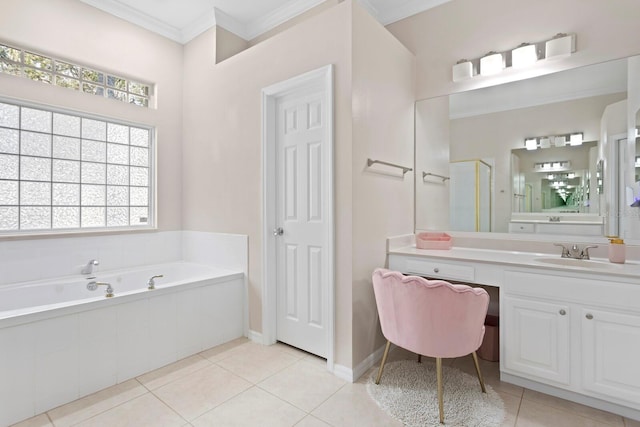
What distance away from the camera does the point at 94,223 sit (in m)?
3.16

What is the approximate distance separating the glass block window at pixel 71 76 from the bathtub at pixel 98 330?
1716 mm

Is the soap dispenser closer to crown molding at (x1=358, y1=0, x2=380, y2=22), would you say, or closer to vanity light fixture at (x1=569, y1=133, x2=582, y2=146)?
vanity light fixture at (x1=569, y1=133, x2=582, y2=146)

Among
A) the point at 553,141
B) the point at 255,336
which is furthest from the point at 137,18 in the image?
the point at 553,141

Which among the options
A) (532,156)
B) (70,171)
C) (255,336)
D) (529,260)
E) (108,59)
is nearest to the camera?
(529,260)

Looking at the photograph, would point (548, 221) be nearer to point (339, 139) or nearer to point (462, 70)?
point (462, 70)

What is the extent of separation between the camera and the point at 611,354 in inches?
69.1

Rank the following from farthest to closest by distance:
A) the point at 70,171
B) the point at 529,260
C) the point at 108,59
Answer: the point at 108,59 → the point at 70,171 → the point at 529,260

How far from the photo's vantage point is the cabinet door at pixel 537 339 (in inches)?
74.3

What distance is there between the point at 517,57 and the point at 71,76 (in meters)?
3.74

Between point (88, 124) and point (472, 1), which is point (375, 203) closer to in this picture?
point (472, 1)

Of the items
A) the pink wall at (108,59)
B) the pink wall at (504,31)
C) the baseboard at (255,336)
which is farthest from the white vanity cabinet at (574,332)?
the pink wall at (108,59)

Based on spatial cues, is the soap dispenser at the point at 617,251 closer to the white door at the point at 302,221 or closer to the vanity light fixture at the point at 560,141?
the vanity light fixture at the point at 560,141

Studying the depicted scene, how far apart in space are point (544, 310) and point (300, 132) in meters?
2.03

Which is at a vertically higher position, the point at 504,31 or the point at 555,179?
the point at 504,31
